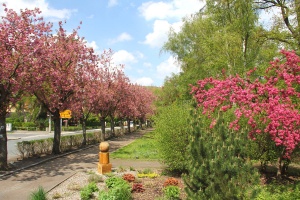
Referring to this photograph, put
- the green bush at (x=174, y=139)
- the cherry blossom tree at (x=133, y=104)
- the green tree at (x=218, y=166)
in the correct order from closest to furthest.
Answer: the green tree at (x=218, y=166), the green bush at (x=174, y=139), the cherry blossom tree at (x=133, y=104)

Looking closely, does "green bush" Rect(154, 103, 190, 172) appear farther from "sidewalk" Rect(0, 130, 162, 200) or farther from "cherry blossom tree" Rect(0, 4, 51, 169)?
"cherry blossom tree" Rect(0, 4, 51, 169)

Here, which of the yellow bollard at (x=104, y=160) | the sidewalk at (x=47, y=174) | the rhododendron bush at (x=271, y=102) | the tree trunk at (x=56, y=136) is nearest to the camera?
the rhododendron bush at (x=271, y=102)

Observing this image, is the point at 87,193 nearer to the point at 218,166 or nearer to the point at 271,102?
the point at 218,166

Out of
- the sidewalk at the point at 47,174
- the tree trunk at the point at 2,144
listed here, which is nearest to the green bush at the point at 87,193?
the sidewalk at the point at 47,174

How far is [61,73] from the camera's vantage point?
734 inches

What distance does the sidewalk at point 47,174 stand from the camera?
10.6 meters

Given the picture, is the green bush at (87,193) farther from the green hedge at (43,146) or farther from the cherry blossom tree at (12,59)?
the green hedge at (43,146)

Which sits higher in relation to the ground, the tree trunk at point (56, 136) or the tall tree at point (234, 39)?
the tall tree at point (234, 39)

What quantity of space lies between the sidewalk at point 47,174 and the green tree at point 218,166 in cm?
648

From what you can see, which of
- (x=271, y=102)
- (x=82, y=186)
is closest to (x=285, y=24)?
(x=271, y=102)

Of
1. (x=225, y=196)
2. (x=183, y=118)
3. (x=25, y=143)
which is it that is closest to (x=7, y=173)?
(x=25, y=143)

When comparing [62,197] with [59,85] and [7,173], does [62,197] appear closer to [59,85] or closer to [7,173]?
[7,173]

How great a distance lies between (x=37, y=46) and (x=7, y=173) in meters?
6.32

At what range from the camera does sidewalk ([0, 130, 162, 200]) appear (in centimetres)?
1065
